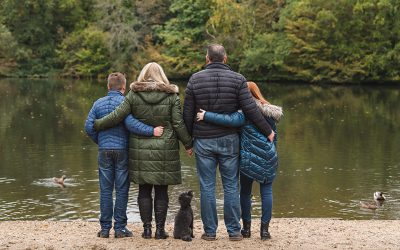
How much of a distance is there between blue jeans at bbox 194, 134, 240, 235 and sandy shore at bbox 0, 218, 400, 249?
22cm

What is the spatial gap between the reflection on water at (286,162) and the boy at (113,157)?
4069 millimetres

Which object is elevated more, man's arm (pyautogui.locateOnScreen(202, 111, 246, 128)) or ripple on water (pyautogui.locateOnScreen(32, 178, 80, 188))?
man's arm (pyautogui.locateOnScreen(202, 111, 246, 128))

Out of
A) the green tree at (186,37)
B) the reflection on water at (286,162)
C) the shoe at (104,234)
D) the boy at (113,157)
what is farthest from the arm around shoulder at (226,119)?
the green tree at (186,37)

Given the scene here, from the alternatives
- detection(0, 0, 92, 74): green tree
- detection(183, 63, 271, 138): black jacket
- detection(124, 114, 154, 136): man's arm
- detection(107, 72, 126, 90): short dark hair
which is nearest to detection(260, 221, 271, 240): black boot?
detection(183, 63, 271, 138): black jacket

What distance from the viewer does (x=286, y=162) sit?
1695 cm

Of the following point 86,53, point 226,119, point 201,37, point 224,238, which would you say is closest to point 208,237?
point 224,238

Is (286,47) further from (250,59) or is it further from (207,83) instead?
(207,83)

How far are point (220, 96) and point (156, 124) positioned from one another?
67 centimetres

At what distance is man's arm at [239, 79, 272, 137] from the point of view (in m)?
6.73

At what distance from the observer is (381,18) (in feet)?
140

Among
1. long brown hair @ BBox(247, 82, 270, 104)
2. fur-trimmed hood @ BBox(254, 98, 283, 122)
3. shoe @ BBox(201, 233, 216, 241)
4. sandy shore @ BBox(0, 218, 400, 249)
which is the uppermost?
long brown hair @ BBox(247, 82, 270, 104)

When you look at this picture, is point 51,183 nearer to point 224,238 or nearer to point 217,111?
point 224,238

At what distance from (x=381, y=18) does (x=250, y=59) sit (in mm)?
9073

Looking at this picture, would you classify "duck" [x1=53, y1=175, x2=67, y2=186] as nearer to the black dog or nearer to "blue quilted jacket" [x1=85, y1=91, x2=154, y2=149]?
"blue quilted jacket" [x1=85, y1=91, x2=154, y2=149]
